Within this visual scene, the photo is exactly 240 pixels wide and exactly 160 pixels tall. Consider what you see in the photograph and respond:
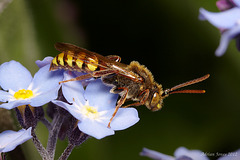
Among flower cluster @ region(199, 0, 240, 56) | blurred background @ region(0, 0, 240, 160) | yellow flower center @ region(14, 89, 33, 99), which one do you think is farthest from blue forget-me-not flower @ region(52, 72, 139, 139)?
blurred background @ region(0, 0, 240, 160)

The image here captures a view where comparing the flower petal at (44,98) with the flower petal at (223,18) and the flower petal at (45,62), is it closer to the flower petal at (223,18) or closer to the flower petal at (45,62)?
the flower petal at (45,62)

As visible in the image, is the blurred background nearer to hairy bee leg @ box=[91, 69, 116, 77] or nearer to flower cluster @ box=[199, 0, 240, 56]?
hairy bee leg @ box=[91, 69, 116, 77]

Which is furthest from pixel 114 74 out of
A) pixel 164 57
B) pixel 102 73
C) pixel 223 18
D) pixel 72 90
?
pixel 164 57

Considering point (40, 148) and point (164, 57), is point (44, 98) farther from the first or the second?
point (164, 57)

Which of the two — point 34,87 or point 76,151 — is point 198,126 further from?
point 34,87

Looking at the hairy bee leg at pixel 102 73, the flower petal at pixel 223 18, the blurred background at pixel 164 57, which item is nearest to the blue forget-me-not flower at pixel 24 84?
the hairy bee leg at pixel 102 73
